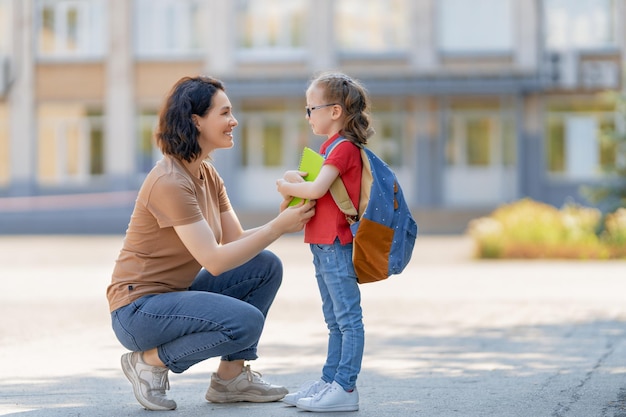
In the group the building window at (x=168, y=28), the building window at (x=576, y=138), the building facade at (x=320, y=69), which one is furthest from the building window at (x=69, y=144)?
the building window at (x=576, y=138)

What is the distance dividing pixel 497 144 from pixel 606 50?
13.6 ft

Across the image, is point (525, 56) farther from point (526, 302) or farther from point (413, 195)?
point (526, 302)

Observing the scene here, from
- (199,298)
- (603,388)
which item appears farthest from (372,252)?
(603,388)

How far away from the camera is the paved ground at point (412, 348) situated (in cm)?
600

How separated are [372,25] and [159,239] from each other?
3256 cm

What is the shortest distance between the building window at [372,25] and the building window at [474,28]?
1125mm

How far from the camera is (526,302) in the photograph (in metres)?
12.2

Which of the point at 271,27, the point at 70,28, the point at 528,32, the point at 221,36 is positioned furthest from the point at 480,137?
the point at 70,28

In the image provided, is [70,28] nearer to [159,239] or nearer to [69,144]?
[69,144]

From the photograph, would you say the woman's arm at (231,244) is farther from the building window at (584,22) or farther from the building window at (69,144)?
the building window at (69,144)

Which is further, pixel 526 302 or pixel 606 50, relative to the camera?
pixel 606 50

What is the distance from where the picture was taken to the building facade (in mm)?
36781

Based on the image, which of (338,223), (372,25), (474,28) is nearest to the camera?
(338,223)

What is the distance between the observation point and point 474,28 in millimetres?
37406
